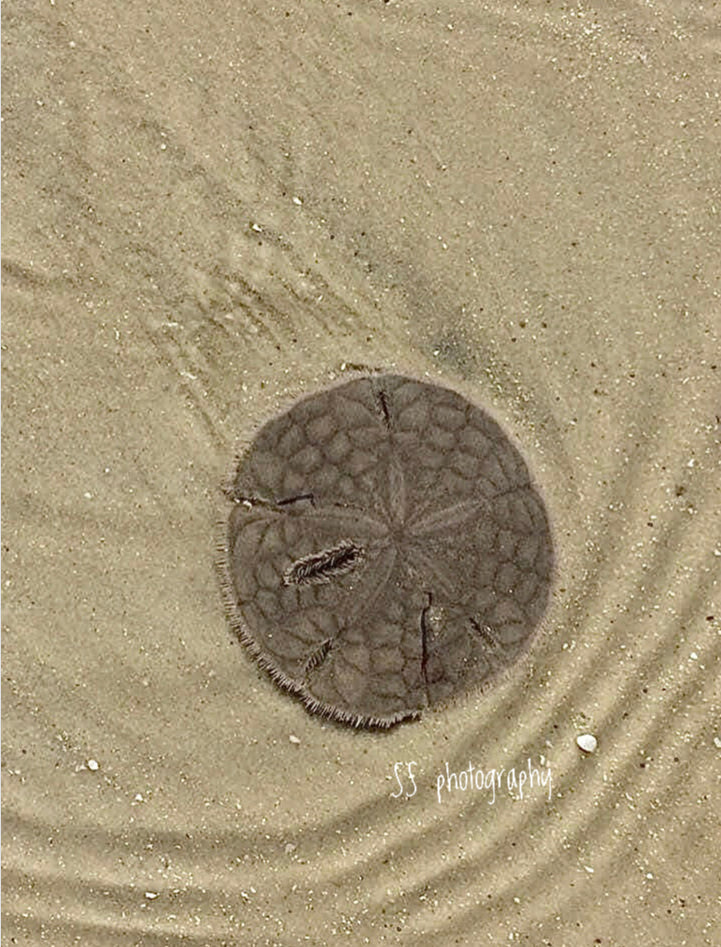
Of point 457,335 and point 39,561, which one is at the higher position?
point 457,335

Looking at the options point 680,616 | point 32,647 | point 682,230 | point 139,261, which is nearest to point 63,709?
point 32,647

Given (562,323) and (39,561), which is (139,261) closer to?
(39,561)

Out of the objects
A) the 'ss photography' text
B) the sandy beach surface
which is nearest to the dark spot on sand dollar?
the sandy beach surface

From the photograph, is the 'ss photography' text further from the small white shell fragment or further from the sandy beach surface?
the small white shell fragment

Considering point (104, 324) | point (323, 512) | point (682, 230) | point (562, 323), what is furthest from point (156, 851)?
point (682, 230)

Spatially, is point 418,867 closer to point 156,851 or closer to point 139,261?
point 156,851

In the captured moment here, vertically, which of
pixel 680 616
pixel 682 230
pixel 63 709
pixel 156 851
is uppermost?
pixel 682 230

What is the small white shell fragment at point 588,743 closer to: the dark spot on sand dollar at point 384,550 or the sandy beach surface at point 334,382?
the sandy beach surface at point 334,382
